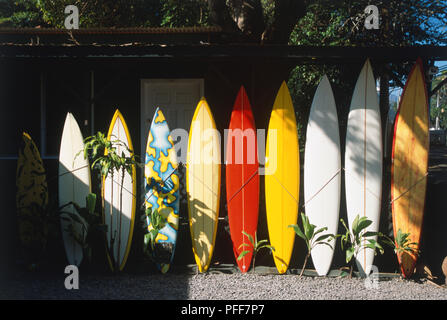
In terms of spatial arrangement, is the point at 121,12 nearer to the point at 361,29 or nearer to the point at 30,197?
the point at 361,29

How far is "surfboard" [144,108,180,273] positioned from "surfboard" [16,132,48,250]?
1067 mm

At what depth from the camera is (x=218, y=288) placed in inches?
132

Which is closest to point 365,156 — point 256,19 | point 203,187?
point 203,187

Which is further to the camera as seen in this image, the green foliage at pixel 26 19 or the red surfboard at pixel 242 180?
the green foliage at pixel 26 19

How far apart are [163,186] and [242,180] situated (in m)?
0.81

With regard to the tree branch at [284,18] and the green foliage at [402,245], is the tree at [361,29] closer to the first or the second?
the tree branch at [284,18]

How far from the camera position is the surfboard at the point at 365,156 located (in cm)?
365

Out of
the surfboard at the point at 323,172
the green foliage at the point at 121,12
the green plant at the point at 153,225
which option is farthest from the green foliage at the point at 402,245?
the green foliage at the point at 121,12

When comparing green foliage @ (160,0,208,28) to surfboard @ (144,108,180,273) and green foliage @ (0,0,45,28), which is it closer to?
green foliage @ (0,0,45,28)

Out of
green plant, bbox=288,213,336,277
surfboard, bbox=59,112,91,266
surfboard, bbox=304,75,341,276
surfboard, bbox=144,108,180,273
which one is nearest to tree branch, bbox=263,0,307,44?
surfboard, bbox=304,75,341,276

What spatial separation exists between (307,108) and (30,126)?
6971 mm

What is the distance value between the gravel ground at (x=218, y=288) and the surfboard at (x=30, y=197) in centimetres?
38

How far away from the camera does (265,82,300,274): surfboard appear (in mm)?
3744

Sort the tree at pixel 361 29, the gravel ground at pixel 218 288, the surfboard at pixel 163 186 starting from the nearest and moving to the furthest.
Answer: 1. the gravel ground at pixel 218 288
2. the surfboard at pixel 163 186
3. the tree at pixel 361 29
